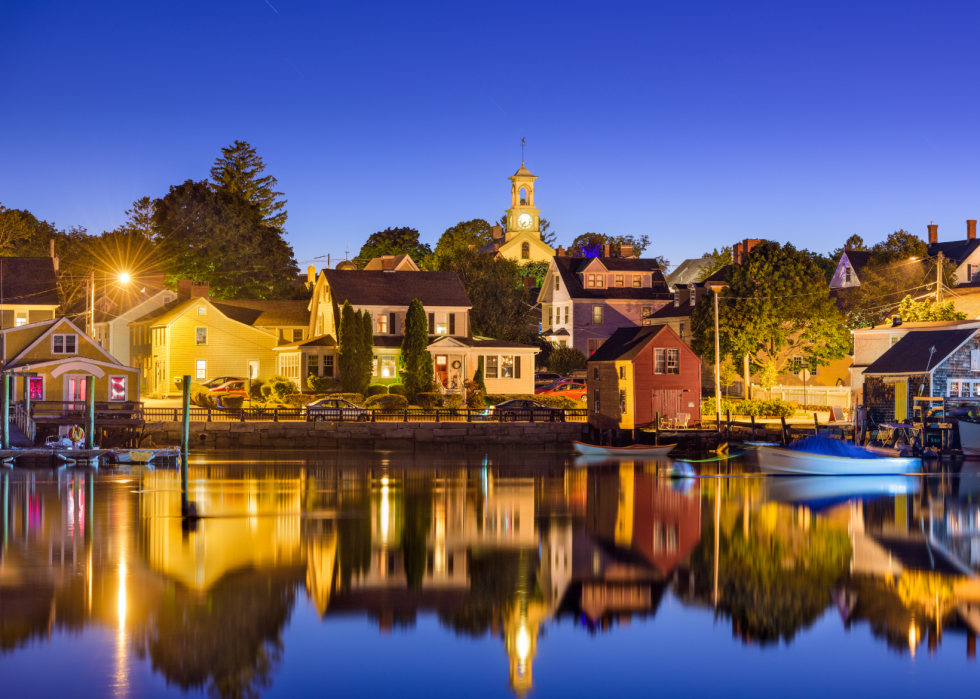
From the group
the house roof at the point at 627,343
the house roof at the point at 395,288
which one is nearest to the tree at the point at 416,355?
the house roof at the point at 395,288

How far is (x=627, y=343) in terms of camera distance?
59.9 metres

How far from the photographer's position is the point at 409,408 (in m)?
66.8

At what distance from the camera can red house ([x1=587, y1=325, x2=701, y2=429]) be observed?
2277 inches

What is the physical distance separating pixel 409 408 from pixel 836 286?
47.7 metres

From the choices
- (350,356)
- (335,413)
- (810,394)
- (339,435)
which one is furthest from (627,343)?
(350,356)

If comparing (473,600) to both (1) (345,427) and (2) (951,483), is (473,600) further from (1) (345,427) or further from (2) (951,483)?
(1) (345,427)

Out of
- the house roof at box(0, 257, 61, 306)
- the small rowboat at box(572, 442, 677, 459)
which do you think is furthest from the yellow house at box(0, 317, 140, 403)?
the house roof at box(0, 257, 61, 306)

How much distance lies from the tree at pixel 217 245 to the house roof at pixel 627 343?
60035mm

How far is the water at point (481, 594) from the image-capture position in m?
17.6

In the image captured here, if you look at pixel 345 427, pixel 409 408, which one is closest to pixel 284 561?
pixel 345 427

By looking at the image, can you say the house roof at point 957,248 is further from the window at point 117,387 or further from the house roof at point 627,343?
the window at point 117,387

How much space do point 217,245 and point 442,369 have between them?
4818 centimetres

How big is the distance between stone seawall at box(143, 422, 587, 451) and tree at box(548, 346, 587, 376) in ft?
92.6

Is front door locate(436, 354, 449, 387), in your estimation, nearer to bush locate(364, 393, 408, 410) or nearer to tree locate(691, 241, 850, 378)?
bush locate(364, 393, 408, 410)
